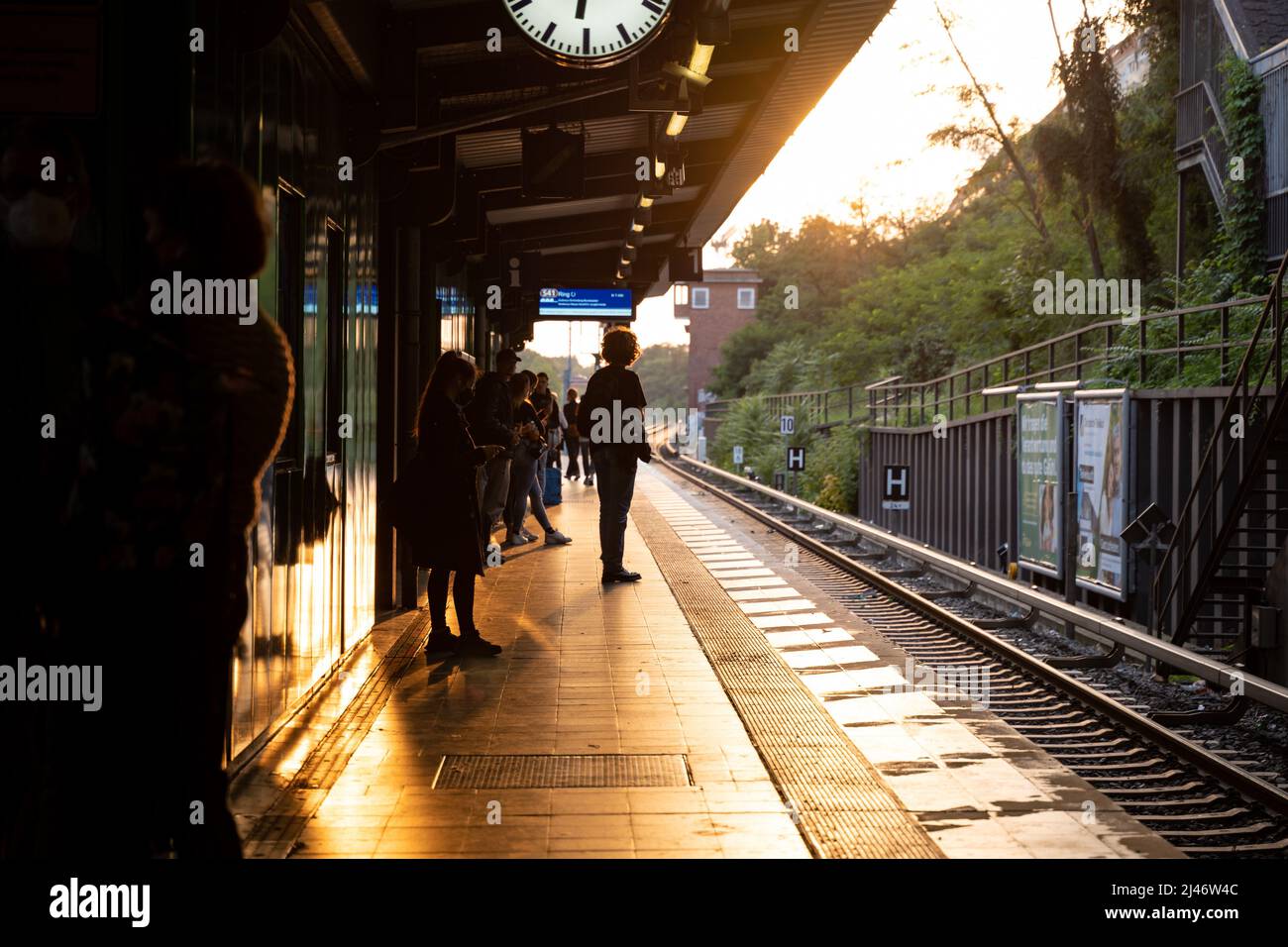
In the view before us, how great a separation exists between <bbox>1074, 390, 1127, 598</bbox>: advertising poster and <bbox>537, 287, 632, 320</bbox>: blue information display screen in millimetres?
9187

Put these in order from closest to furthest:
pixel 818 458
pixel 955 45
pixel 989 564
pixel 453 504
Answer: pixel 453 504, pixel 989 564, pixel 818 458, pixel 955 45

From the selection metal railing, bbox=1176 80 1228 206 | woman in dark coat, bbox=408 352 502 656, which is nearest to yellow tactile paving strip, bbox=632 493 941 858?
woman in dark coat, bbox=408 352 502 656

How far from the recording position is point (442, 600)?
9.25 metres

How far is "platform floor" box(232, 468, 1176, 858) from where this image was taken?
5.40 metres

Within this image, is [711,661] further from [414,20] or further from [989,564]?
[989,564]

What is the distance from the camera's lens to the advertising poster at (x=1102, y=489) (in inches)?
514

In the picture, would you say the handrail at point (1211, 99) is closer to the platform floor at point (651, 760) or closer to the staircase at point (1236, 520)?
the staircase at point (1236, 520)

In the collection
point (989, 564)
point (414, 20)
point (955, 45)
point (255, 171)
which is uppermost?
point (955, 45)

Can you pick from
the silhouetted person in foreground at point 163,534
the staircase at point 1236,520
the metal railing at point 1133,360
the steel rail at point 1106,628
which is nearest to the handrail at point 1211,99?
the metal railing at point 1133,360

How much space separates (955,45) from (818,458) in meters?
14.0

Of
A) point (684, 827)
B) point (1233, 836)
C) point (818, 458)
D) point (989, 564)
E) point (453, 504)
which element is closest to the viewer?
point (684, 827)

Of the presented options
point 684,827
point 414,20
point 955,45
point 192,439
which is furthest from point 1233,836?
point 955,45

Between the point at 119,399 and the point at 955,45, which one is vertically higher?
the point at 955,45

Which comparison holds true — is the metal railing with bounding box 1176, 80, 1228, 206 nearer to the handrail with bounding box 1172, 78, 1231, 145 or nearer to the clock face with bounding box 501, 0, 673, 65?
the handrail with bounding box 1172, 78, 1231, 145
